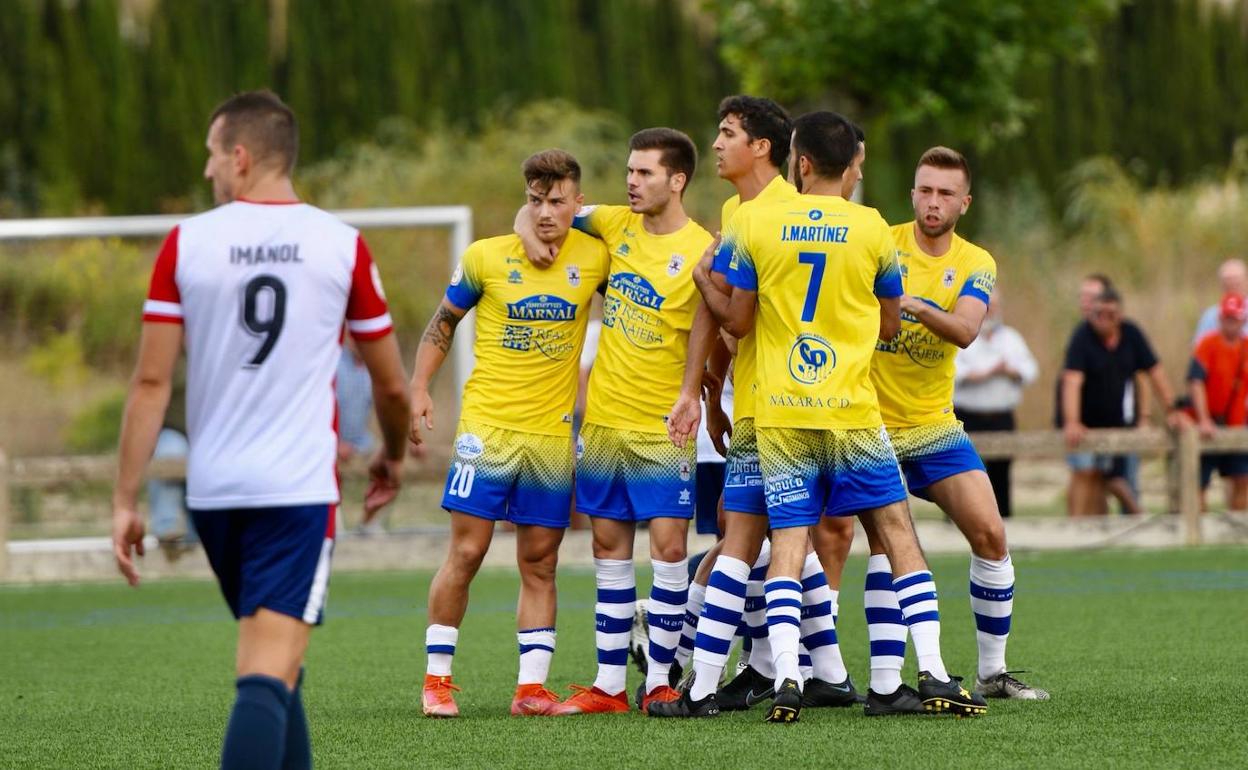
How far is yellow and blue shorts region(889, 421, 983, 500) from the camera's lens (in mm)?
7344

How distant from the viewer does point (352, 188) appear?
26.3 meters

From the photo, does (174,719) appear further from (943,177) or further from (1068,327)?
(1068,327)

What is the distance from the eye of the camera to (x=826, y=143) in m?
6.83

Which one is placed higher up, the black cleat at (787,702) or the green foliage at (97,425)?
the green foliage at (97,425)

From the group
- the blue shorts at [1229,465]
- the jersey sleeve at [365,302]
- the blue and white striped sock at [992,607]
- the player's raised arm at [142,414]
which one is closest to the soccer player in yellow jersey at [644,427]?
the blue and white striped sock at [992,607]

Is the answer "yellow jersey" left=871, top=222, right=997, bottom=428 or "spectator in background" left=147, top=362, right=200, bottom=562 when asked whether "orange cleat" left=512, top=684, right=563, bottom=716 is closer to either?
"yellow jersey" left=871, top=222, right=997, bottom=428

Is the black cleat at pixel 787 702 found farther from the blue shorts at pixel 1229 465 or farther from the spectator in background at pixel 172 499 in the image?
the blue shorts at pixel 1229 465

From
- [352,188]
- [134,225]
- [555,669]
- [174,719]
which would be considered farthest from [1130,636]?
[352,188]

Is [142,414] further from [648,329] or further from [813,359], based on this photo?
[648,329]

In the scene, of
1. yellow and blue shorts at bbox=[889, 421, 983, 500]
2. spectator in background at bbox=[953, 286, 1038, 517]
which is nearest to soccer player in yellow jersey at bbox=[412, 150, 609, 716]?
yellow and blue shorts at bbox=[889, 421, 983, 500]

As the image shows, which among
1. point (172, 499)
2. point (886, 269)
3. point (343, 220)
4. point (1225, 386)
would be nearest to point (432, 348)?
point (886, 269)

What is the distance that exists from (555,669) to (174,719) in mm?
2046

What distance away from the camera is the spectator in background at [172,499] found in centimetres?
1464

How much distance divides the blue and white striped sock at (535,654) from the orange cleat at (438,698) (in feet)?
0.96
